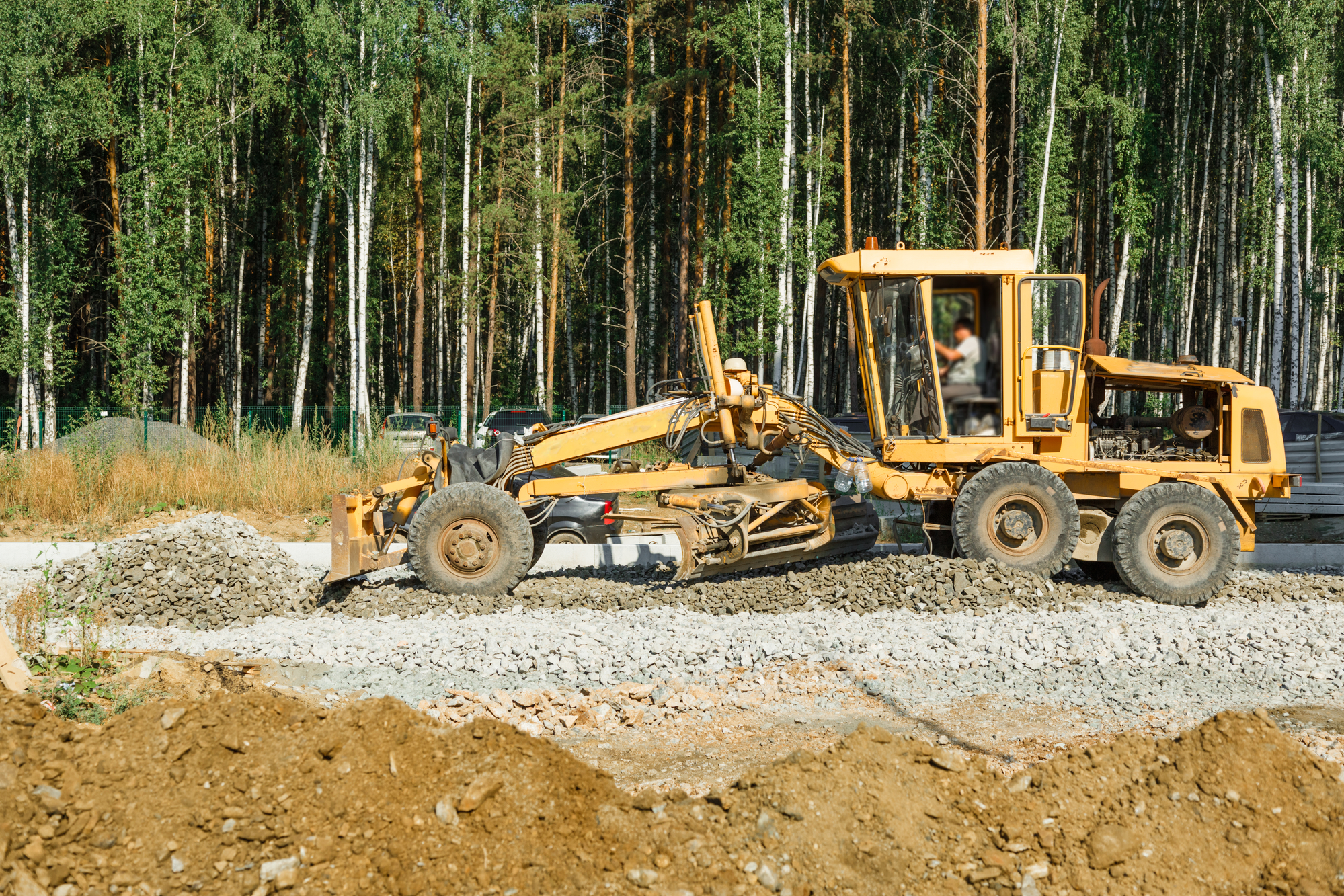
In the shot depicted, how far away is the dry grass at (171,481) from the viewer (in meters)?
14.2

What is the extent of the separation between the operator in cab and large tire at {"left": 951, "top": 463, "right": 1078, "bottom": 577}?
80cm

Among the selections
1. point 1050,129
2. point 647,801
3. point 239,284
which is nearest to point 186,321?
point 239,284

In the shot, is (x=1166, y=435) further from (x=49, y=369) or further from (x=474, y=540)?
(x=49, y=369)

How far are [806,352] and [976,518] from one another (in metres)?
17.8

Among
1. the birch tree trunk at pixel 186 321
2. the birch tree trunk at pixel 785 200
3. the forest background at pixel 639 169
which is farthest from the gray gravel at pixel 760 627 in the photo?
the birch tree trunk at pixel 186 321

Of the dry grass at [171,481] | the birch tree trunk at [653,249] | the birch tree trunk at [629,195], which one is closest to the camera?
the dry grass at [171,481]

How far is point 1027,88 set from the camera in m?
25.1

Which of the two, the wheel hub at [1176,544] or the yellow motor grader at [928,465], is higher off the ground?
the yellow motor grader at [928,465]

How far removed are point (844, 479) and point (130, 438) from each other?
12.9 m

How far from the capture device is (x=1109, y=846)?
3826mm

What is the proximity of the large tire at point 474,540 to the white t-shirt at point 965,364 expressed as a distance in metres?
4.18

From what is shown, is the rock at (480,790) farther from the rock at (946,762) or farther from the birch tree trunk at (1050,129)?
the birch tree trunk at (1050,129)

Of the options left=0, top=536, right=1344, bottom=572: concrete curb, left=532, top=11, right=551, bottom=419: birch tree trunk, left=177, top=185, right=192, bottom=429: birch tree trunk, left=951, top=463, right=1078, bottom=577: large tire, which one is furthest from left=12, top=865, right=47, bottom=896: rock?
left=532, top=11, right=551, bottom=419: birch tree trunk

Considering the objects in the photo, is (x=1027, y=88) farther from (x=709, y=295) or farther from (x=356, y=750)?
(x=356, y=750)
